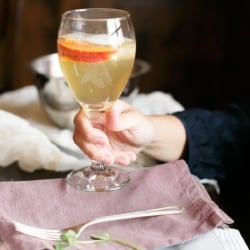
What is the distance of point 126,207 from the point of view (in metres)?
0.68

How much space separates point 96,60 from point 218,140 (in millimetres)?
329

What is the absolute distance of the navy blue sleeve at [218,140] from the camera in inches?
36.7

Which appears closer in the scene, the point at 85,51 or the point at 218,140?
the point at 85,51

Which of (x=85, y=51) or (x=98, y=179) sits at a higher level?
(x=85, y=51)

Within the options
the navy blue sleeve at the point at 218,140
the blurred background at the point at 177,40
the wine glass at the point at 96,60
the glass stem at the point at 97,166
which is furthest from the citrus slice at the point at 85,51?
the blurred background at the point at 177,40

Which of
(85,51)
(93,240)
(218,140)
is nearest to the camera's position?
(93,240)

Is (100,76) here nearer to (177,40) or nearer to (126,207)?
(126,207)

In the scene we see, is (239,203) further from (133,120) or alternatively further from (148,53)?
(148,53)

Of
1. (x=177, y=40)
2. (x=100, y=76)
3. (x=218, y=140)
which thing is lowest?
(x=177, y=40)

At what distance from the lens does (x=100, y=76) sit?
0.72 m

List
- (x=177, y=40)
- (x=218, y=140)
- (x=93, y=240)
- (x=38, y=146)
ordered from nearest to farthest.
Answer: (x=93, y=240) < (x=38, y=146) < (x=218, y=140) < (x=177, y=40)

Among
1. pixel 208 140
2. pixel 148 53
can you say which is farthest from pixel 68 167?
pixel 148 53

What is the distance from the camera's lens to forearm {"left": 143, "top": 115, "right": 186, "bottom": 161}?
88 centimetres

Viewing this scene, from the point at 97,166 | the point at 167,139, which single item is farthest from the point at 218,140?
the point at 97,166
